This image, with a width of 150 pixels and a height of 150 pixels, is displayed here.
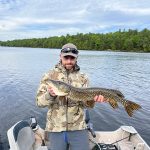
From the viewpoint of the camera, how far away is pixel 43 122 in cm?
1161

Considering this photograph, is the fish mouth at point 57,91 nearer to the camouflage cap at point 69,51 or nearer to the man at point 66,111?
the man at point 66,111

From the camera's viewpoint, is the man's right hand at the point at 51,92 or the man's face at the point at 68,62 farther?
the man's face at the point at 68,62

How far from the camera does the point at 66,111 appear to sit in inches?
189

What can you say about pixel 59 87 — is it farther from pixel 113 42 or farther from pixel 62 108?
pixel 113 42

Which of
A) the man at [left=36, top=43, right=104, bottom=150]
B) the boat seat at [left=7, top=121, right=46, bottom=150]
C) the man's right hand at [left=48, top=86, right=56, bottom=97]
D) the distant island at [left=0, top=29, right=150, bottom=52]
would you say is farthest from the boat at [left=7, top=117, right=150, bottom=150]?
the distant island at [left=0, top=29, right=150, bottom=52]

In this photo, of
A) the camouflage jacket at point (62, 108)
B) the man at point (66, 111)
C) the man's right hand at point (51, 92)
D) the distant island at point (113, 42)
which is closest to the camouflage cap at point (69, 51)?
the man at point (66, 111)

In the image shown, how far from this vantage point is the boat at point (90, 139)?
588 centimetres

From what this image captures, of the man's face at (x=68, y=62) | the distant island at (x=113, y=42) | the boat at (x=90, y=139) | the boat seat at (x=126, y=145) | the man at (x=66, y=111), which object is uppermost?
the man's face at (x=68, y=62)

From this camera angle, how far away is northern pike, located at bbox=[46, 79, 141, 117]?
4473 millimetres

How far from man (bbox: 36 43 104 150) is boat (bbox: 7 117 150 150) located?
1023mm

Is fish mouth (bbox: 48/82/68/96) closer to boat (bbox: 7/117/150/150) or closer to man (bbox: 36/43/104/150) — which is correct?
man (bbox: 36/43/104/150)

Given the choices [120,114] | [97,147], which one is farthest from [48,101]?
[120,114]

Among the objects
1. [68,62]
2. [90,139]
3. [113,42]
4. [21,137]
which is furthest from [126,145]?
[113,42]

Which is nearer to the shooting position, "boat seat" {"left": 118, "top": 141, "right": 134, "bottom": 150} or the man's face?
the man's face
